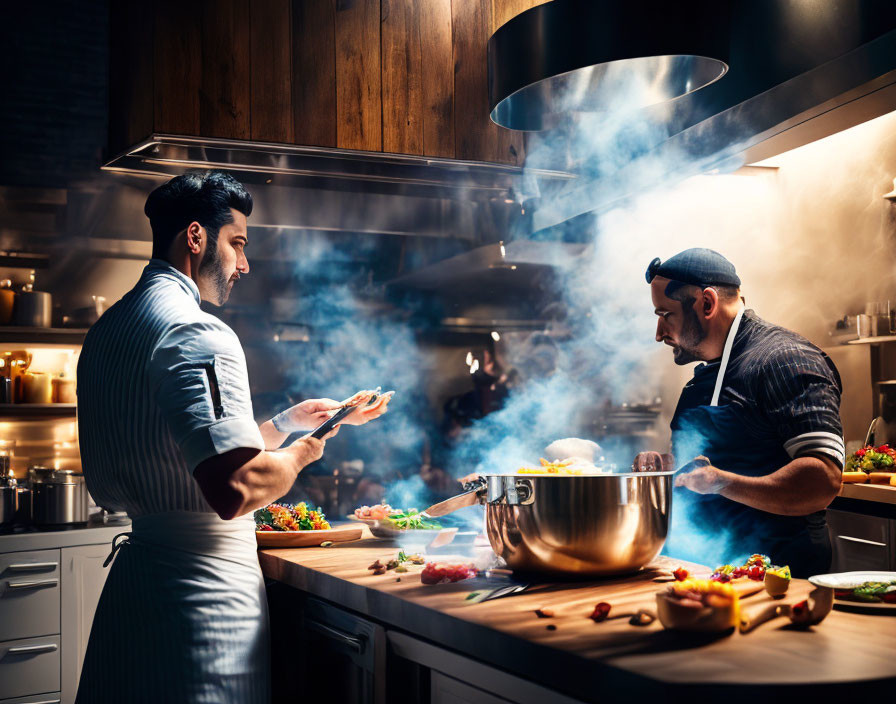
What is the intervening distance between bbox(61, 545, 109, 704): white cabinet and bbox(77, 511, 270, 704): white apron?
2.04 meters

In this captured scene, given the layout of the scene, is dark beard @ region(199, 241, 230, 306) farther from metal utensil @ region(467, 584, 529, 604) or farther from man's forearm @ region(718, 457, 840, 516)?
man's forearm @ region(718, 457, 840, 516)

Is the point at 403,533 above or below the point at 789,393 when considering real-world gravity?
below

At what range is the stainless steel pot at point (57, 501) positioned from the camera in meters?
3.72

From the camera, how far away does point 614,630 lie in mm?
1354

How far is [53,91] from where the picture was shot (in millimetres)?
4297

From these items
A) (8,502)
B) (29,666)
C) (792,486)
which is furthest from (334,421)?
(8,502)

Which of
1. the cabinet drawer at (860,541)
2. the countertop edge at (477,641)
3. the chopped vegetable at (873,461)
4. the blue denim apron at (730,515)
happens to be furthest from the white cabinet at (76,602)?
the chopped vegetable at (873,461)

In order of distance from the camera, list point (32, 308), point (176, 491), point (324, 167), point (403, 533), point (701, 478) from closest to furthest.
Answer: point (176, 491), point (701, 478), point (403, 533), point (324, 167), point (32, 308)

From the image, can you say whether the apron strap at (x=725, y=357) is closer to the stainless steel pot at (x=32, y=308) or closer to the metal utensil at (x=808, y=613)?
the metal utensil at (x=808, y=613)

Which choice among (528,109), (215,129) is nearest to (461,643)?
(528,109)

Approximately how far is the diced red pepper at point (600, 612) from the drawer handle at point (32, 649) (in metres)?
2.95

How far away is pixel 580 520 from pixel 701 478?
548mm

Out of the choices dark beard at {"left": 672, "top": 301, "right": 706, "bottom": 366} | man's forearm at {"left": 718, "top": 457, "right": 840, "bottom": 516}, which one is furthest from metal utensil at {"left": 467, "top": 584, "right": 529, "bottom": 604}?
dark beard at {"left": 672, "top": 301, "right": 706, "bottom": 366}

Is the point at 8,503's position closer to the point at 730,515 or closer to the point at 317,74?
the point at 317,74
